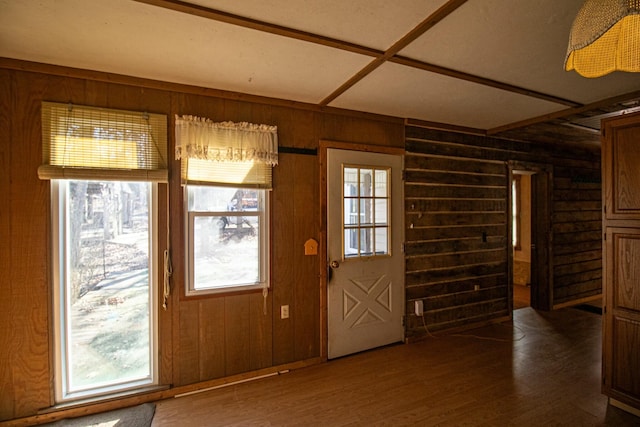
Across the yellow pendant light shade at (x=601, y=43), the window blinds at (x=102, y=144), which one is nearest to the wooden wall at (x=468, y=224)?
the yellow pendant light shade at (x=601, y=43)

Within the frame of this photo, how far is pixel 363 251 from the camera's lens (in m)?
3.19

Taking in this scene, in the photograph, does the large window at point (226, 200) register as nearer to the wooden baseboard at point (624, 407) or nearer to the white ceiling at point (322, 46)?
the white ceiling at point (322, 46)

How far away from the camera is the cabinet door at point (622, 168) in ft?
7.07

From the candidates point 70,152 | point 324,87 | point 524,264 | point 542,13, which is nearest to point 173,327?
point 70,152

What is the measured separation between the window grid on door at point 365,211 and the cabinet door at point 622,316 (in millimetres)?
1793

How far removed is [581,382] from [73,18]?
4480 mm

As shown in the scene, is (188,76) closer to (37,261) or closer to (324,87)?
(324,87)

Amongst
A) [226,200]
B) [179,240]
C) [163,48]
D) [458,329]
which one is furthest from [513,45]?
[458,329]

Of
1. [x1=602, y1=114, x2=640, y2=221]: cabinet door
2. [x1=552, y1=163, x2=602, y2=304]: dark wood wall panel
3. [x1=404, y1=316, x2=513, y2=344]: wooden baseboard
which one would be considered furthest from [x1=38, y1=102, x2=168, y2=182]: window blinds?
[x1=552, y1=163, x2=602, y2=304]: dark wood wall panel

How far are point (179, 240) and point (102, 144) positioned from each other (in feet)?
2.96

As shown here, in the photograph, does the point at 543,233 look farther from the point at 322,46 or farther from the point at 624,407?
the point at 322,46

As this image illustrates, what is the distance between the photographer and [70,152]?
2.16 metres

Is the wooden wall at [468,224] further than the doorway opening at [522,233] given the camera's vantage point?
No

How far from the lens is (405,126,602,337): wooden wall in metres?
3.49
